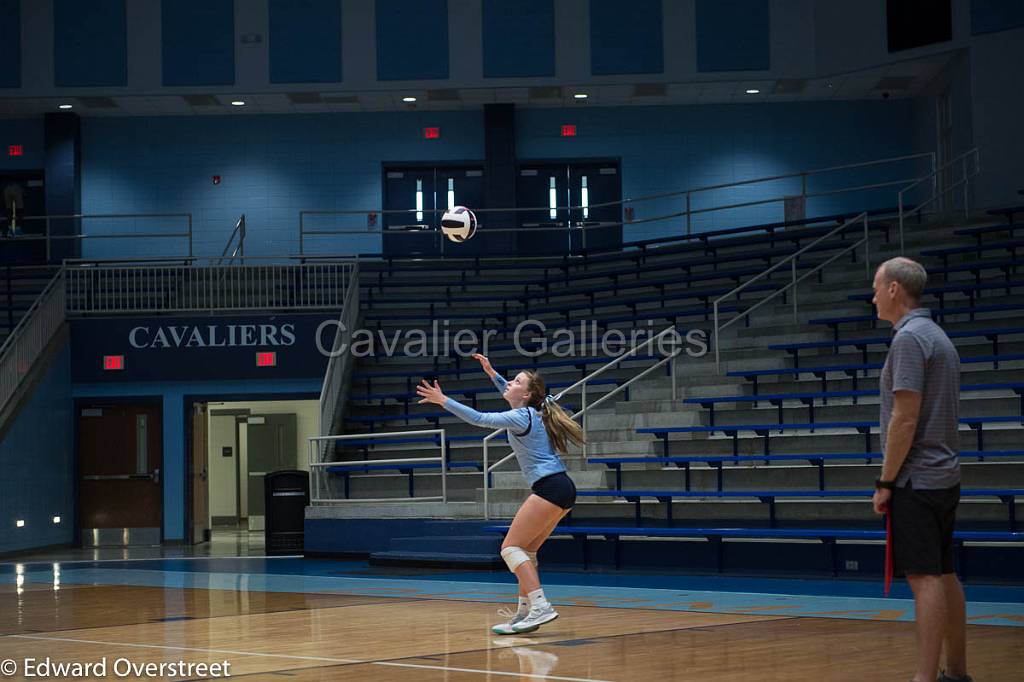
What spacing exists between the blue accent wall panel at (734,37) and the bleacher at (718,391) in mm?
3887

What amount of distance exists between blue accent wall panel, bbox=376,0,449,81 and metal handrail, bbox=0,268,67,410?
24.4 ft

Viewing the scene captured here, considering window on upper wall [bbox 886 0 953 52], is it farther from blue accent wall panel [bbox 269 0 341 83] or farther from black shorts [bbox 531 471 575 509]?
black shorts [bbox 531 471 575 509]

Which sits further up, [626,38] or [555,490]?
[626,38]

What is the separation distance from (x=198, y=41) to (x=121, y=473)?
28.2 feet

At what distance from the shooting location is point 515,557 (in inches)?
326

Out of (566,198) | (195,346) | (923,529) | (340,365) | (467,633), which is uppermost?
(566,198)

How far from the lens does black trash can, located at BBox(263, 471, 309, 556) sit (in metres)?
17.7

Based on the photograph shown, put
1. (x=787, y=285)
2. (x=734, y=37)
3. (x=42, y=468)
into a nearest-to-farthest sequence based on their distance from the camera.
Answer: (x=787, y=285)
(x=42, y=468)
(x=734, y=37)

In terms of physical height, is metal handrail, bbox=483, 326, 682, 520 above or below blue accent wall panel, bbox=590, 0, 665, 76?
below

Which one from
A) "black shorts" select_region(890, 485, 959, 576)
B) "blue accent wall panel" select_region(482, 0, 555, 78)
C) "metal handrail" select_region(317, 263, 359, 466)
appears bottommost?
"black shorts" select_region(890, 485, 959, 576)

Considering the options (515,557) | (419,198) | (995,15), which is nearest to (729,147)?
(995,15)

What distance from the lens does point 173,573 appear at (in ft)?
49.2

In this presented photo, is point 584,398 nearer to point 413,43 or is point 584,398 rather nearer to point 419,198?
point 413,43

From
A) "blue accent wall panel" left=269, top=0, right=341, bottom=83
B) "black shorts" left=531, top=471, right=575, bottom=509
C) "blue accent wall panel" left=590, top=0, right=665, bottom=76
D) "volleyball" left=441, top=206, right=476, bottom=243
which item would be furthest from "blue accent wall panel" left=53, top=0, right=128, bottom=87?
"black shorts" left=531, top=471, right=575, bottom=509
